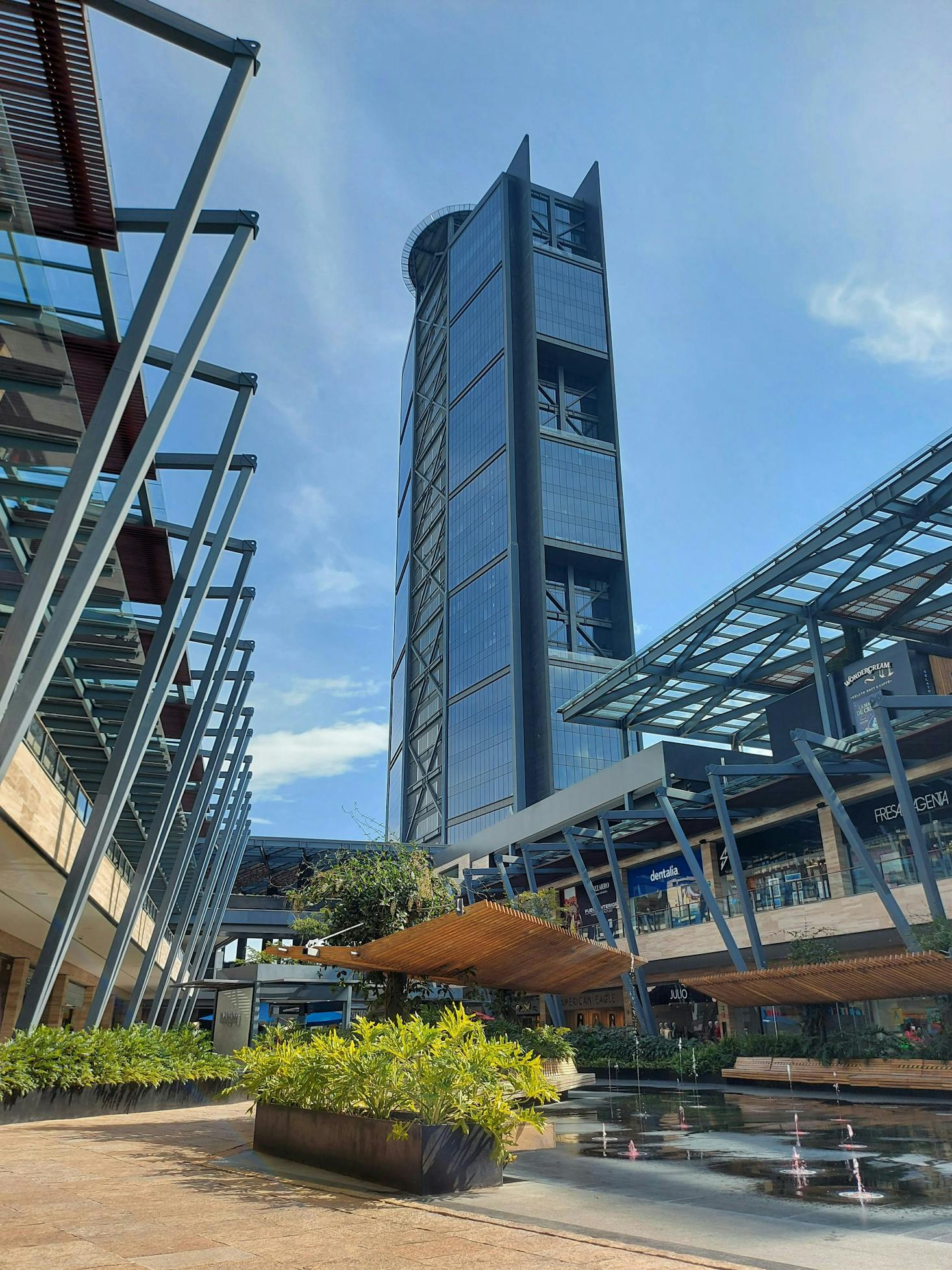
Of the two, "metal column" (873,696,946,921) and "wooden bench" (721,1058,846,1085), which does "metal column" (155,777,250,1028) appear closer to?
"wooden bench" (721,1058,846,1085)

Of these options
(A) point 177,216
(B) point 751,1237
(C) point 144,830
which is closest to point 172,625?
(A) point 177,216

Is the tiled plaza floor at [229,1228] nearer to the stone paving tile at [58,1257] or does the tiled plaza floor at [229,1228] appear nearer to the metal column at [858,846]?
the stone paving tile at [58,1257]

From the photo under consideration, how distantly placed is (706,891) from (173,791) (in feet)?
72.1

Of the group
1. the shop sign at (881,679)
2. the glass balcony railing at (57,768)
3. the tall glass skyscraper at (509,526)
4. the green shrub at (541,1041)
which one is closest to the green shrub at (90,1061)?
the glass balcony railing at (57,768)

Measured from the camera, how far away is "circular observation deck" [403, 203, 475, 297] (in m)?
140

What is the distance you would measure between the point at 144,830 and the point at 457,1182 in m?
31.8

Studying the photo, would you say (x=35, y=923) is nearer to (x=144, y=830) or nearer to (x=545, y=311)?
(x=144, y=830)

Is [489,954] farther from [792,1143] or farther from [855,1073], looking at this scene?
[855,1073]

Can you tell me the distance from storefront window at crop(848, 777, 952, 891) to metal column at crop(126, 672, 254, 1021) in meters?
22.0

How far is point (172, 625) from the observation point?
60.5 feet

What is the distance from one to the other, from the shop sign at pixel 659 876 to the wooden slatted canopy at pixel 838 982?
1312 cm

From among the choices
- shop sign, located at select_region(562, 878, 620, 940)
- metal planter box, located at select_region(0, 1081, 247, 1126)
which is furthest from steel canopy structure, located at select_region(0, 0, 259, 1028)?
shop sign, located at select_region(562, 878, 620, 940)

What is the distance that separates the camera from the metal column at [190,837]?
25.5 meters

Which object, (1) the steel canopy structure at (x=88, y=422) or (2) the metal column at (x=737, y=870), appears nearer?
(1) the steel canopy structure at (x=88, y=422)
